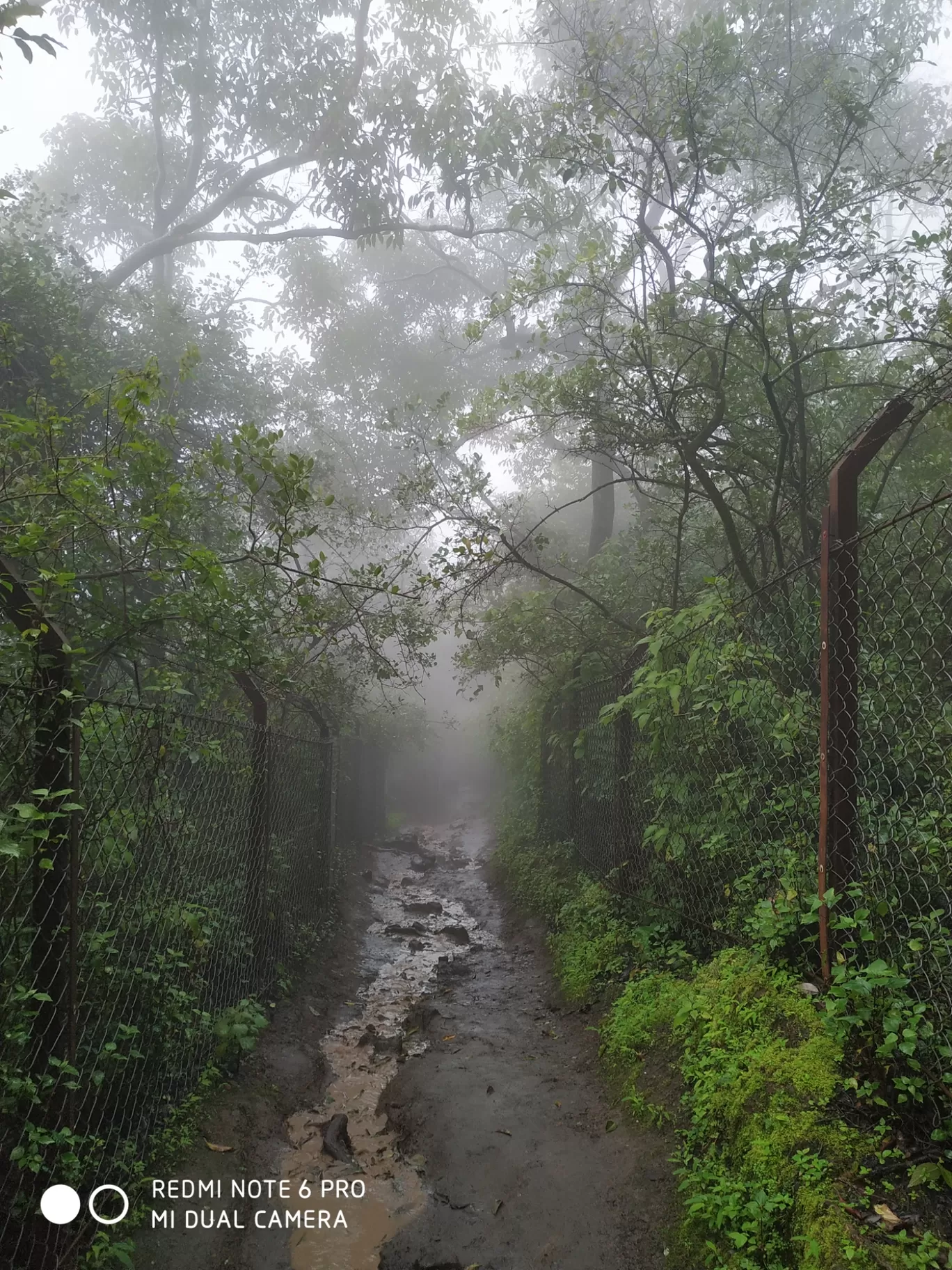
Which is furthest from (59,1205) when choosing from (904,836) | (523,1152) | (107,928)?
(904,836)

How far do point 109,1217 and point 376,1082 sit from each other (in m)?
2.04

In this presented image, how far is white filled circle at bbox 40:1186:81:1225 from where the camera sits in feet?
7.30

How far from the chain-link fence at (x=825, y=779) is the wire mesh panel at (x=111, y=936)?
224 cm

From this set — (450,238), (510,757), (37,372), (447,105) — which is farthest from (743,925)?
(450,238)

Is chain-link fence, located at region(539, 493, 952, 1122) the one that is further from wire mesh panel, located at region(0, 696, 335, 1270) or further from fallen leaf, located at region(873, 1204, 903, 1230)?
wire mesh panel, located at region(0, 696, 335, 1270)

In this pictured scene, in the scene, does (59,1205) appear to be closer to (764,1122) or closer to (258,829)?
(764,1122)

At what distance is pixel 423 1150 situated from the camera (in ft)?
11.6

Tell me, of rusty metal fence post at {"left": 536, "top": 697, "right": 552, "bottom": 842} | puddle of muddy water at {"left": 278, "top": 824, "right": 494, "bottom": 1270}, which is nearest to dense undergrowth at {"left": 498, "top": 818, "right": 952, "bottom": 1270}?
puddle of muddy water at {"left": 278, "top": 824, "right": 494, "bottom": 1270}

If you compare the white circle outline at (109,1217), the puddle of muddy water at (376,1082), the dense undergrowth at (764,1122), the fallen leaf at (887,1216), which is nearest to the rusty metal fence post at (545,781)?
the puddle of muddy water at (376,1082)

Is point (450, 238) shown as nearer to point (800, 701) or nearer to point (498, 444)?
point (498, 444)

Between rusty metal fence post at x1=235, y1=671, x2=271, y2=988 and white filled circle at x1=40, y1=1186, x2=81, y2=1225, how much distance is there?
2.21 metres

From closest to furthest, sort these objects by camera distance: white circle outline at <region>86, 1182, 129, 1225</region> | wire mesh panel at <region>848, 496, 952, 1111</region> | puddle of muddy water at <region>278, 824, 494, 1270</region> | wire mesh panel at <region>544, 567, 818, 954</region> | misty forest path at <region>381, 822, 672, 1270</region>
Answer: wire mesh panel at <region>848, 496, 952, 1111</region> < white circle outline at <region>86, 1182, 129, 1225</region> < misty forest path at <region>381, 822, 672, 1270</region> < puddle of muddy water at <region>278, 824, 494, 1270</region> < wire mesh panel at <region>544, 567, 818, 954</region>

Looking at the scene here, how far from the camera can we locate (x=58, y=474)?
9.45ft

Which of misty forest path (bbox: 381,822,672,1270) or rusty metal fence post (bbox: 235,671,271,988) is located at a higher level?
rusty metal fence post (bbox: 235,671,271,988)
